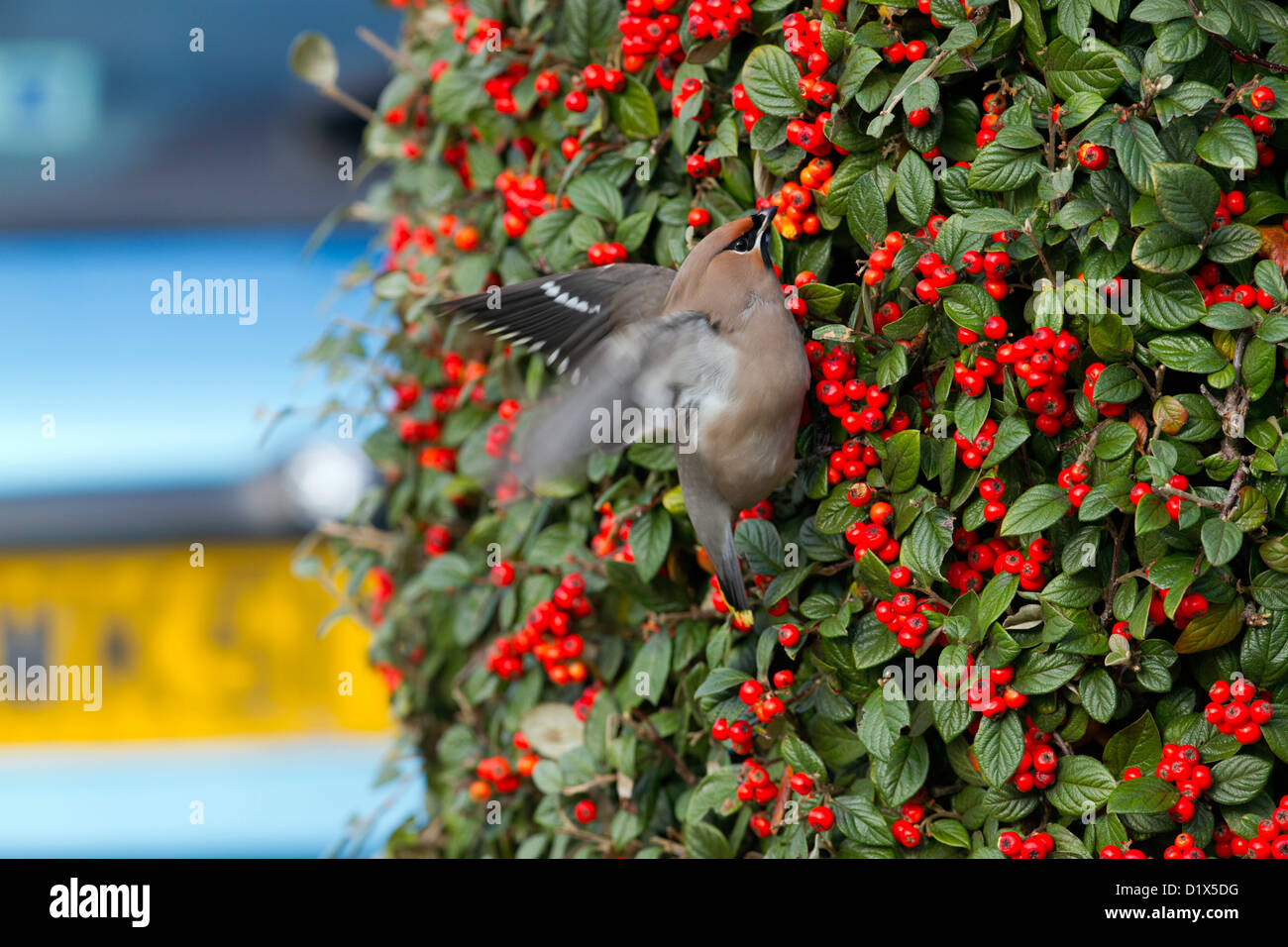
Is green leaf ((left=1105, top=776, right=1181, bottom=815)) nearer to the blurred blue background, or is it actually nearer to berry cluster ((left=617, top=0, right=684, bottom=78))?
berry cluster ((left=617, top=0, right=684, bottom=78))

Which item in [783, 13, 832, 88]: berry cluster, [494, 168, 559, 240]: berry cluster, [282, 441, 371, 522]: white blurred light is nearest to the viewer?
[783, 13, 832, 88]: berry cluster

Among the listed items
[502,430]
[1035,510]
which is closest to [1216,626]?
[1035,510]

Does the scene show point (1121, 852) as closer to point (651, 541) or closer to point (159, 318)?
point (651, 541)

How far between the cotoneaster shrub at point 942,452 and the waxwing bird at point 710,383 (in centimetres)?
4

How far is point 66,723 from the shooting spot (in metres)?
3.82

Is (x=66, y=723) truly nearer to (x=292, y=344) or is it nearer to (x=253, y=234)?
(x=292, y=344)

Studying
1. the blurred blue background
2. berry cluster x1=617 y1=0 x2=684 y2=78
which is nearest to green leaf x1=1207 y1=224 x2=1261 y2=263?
berry cluster x1=617 y1=0 x2=684 y2=78

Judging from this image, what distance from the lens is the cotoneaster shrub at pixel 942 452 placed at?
1.08 metres

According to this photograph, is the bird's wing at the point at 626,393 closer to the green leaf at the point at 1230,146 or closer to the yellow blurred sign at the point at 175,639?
the green leaf at the point at 1230,146

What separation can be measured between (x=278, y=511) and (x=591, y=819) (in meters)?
2.51

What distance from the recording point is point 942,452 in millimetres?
1202

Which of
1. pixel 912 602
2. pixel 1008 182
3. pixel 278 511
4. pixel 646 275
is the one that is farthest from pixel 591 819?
pixel 278 511

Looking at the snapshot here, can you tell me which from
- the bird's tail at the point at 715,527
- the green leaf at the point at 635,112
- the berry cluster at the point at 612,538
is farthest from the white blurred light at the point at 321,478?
the bird's tail at the point at 715,527

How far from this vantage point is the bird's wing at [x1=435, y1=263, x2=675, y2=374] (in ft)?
4.73
